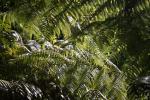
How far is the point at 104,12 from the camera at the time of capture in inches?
49.9

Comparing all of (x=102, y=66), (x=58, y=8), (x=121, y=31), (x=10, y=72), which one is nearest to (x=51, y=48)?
(x=10, y=72)

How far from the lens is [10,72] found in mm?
4125

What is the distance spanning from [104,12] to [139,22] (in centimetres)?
29

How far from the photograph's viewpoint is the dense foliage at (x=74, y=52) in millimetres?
1121

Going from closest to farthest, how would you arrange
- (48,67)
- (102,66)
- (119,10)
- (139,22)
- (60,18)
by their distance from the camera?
(139,22) → (119,10) → (60,18) → (102,66) → (48,67)

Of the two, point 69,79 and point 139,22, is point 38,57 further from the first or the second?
point 139,22

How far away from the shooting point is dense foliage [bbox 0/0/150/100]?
1121 millimetres

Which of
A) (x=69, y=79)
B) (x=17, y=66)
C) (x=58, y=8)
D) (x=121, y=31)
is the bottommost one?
(x=69, y=79)

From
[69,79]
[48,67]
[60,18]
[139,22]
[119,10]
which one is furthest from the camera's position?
[48,67]

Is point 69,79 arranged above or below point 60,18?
below

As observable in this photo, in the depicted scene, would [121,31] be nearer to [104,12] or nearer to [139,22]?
[139,22]

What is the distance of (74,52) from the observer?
14.2ft

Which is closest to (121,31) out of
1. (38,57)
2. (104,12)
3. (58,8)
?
(104,12)

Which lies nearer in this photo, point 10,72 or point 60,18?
point 60,18
